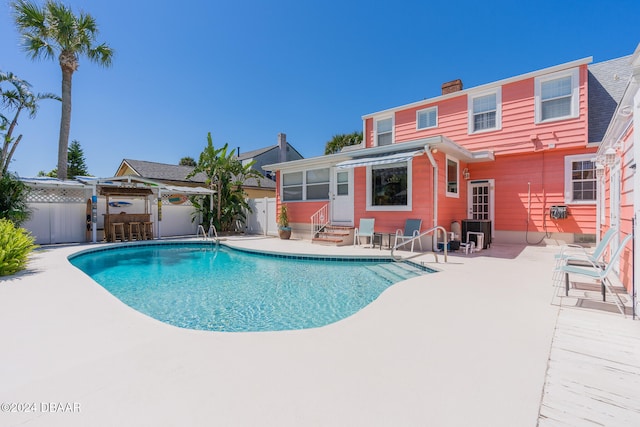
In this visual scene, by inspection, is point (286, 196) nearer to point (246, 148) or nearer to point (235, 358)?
point (235, 358)

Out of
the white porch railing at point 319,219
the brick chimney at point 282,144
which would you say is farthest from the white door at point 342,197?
the brick chimney at point 282,144

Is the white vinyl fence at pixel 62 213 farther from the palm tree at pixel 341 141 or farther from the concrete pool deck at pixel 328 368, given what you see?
the palm tree at pixel 341 141

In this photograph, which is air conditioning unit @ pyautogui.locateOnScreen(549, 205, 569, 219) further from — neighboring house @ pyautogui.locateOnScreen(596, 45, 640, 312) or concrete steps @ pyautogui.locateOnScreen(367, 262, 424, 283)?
concrete steps @ pyautogui.locateOnScreen(367, 262, 424, 283)

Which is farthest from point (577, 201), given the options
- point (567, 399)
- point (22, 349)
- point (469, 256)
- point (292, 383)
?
point (22, 349)

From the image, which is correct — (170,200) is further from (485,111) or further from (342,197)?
(485,111)

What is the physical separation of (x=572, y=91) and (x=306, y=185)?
10663 mm

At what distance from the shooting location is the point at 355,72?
1791 centimetres

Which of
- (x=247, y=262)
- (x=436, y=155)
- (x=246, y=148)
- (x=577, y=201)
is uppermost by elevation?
(x=246, y=148)

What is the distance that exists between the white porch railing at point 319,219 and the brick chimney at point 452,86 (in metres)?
7.87

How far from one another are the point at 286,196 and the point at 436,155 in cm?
757

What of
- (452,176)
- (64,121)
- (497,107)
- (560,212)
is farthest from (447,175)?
(64,121)

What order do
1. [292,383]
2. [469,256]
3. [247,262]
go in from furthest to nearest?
[247,262], [469,256], [292,383]

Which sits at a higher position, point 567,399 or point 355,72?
point 355,72

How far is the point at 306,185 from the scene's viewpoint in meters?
14.2
